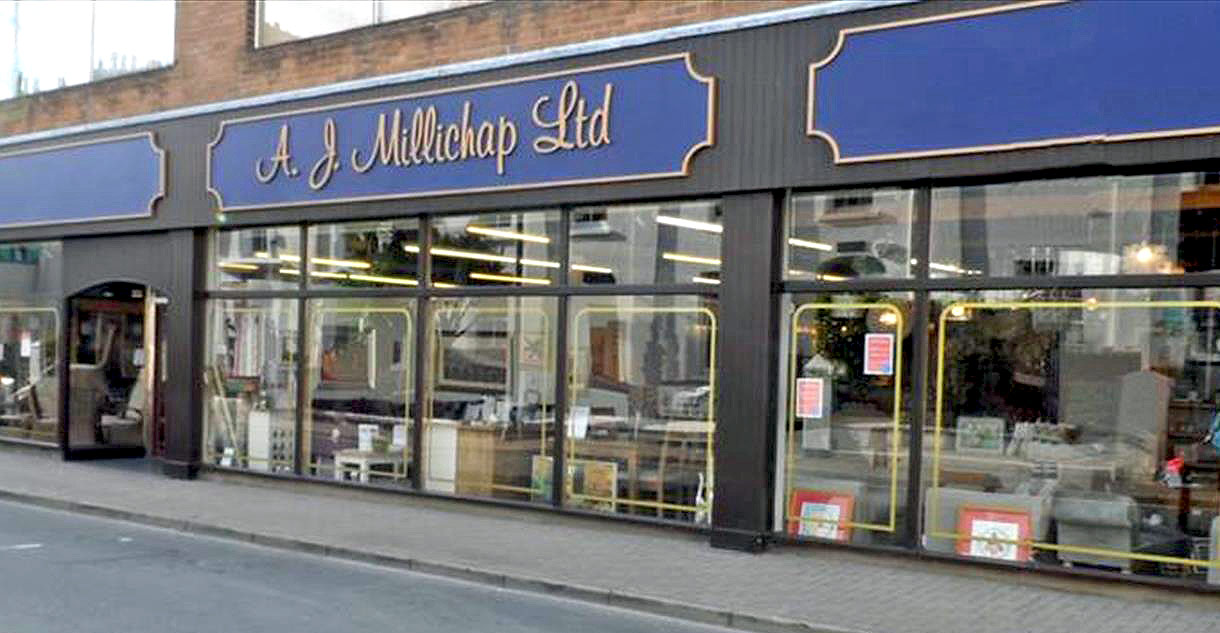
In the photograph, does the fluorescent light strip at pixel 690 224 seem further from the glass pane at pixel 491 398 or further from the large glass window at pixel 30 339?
the large glass window at pixel 30 339

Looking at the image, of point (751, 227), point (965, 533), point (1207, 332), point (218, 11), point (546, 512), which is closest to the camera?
point (1207, 332)

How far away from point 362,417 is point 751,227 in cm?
545

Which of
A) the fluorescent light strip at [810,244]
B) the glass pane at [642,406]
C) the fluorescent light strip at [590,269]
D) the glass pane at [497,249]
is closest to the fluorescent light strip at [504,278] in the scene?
the glass pane at [497,249]

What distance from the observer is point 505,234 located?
12.1 m

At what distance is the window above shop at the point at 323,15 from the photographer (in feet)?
43.4

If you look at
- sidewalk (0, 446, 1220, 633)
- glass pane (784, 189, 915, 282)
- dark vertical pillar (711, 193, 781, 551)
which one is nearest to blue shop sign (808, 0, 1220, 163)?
glass pane (784, 189, 915, 282)

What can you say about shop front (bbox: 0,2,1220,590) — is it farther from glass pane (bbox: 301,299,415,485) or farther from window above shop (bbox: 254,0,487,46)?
window above shop (bbox: 254,0,487,46)

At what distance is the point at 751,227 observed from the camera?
10.2m

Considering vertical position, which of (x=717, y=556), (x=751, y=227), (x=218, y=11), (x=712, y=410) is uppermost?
(x=218, y=11)

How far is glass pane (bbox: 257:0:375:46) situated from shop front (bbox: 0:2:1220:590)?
3.15 ft

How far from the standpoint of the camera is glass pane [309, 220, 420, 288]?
42.2 ft

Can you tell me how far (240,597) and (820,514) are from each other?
4797mm

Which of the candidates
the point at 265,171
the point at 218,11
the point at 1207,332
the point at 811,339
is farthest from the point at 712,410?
the point at 218,11

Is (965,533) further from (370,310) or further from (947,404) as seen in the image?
(370,310)
